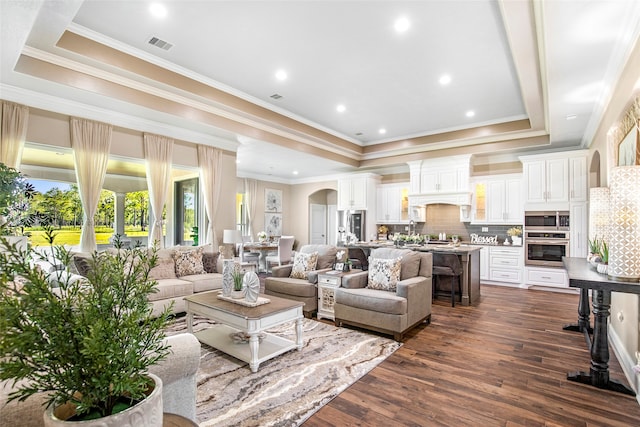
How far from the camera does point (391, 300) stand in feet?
12.2

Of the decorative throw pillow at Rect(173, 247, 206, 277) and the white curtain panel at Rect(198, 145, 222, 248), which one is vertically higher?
the white curtain panel at Rect(198, 145, 222, 248)

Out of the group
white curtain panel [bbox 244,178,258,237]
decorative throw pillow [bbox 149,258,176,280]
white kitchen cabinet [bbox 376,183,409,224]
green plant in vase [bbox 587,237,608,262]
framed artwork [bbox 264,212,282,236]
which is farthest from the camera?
framed artwork [bbox 264,212,282,236]

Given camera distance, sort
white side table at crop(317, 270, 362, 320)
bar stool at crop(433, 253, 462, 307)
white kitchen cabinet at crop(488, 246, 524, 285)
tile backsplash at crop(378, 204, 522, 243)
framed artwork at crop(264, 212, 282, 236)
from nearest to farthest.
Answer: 1. white side table at crop(317, 270, 362, 320)
2. bar stool at crop(433, 253, 462, 307)
3. white kitchen cabinet at crop(488, 246, 524, 285)
4. tile backsplash at crop(378, 204, 522, 243)
5. framed artwork at crop(264, 212, 282, 236)

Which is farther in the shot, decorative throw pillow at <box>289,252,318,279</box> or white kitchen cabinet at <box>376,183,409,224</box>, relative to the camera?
white kitchen cabinet at <box>376,183,409,224</box>

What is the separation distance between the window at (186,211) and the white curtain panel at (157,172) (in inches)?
25.0

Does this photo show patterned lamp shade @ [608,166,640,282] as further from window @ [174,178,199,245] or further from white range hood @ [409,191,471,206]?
window @ [174,178,199,245]

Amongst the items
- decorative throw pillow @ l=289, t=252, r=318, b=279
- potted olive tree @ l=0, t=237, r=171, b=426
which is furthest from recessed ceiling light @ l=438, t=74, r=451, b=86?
potted olive tree @ l=0, t=237, r=171, b=426

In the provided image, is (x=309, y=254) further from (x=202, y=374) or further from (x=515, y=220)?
(x=515, y=220)

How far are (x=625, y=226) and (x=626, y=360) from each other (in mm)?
1442

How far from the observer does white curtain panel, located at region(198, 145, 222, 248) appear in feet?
19.5

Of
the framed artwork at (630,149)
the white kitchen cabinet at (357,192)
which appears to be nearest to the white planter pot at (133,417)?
the framed artwork at (630,149)

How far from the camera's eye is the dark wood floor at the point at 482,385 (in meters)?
2.28

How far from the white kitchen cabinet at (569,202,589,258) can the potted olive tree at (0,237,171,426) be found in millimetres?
7464

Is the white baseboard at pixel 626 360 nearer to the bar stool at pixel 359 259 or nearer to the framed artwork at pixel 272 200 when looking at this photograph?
the bar stool at pixel 359 259
